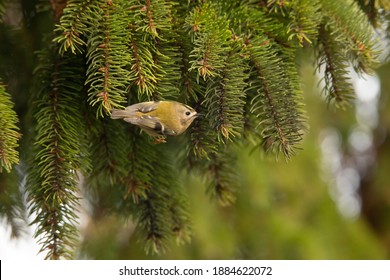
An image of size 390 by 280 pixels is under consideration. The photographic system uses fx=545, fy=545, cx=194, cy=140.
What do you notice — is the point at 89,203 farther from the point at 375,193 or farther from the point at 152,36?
the point at 375,193

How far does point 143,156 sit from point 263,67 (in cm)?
27

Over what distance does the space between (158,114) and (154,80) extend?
47mm

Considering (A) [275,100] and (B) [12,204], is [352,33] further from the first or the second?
(B) [12,204]

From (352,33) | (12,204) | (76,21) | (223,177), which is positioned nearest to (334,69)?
(352,33)

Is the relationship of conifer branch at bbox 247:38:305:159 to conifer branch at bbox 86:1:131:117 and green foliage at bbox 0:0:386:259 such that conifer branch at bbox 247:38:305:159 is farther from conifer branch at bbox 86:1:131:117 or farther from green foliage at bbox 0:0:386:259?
conifer branch at bbox 86:1:131:117

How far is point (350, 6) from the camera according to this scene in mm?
879

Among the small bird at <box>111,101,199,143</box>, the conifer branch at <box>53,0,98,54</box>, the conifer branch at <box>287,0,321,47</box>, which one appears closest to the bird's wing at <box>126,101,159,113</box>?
the small bird at <box>111,101,199,143</box>

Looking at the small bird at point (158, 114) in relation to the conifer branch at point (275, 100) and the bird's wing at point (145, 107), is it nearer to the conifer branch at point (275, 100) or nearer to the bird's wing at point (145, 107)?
the bird's wing at point (145, 107)

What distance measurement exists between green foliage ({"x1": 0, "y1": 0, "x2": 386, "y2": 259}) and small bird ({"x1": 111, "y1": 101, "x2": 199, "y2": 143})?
2 cm

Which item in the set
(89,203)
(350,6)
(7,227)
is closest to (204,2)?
(350,6)

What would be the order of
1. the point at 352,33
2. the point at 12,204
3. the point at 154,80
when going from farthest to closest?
the point at 12,204 → the point at 352,33 → the point at 154,80

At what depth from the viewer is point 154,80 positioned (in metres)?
0.74

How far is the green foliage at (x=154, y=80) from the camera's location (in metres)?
0.75

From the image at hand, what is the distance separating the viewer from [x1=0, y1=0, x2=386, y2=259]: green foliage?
75cm
